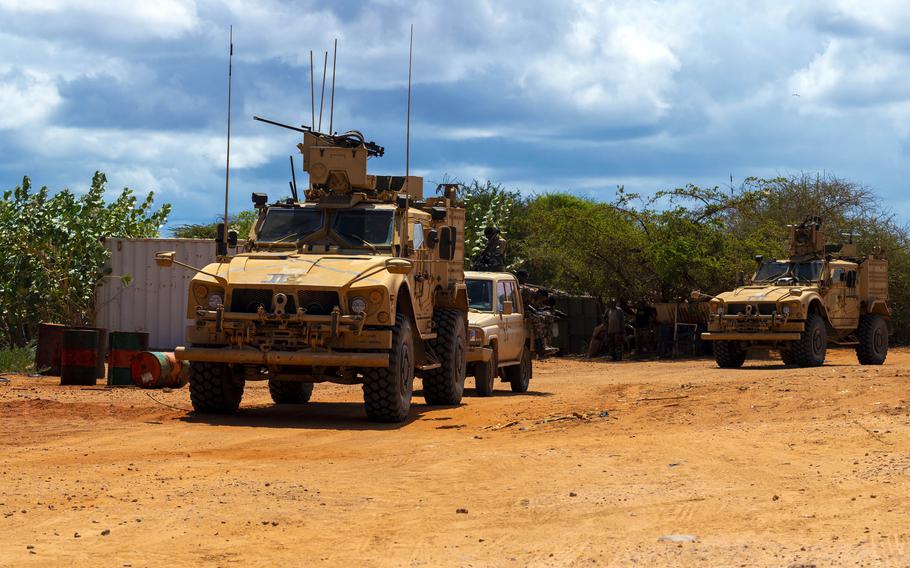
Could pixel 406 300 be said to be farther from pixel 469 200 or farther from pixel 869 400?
pixel 469 200

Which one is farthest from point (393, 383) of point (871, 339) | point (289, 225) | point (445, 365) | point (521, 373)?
point (871, 339)

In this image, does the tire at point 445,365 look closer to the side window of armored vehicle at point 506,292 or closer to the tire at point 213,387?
the tire at point 213,387

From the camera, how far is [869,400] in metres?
13.0

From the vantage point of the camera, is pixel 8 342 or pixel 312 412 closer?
pixel 312 412

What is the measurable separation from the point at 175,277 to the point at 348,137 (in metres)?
11.3

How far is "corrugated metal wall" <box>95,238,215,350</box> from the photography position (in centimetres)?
2542

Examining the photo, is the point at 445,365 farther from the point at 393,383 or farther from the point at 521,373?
the point at 521,373

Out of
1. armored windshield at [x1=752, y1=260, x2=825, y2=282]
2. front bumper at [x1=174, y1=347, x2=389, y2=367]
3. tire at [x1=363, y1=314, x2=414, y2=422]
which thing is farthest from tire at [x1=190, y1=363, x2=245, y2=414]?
armored windshield at [x1=752, y1=260, x2=825, y2=282]

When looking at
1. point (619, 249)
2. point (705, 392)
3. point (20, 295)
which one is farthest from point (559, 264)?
point (705, 392)

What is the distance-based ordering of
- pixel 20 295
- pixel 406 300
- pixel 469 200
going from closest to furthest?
pixel 406 300
pixel 20 295
pixel 469 200

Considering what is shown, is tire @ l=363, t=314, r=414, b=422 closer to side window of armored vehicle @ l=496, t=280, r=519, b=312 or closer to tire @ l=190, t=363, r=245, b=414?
tire @ l=190, t=363, r=245, b=414

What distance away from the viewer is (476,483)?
8805mm

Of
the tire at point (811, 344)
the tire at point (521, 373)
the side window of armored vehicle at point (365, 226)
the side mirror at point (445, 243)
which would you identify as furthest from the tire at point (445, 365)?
the tire at point (811, 344)

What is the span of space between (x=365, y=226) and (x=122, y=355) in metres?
5.13
